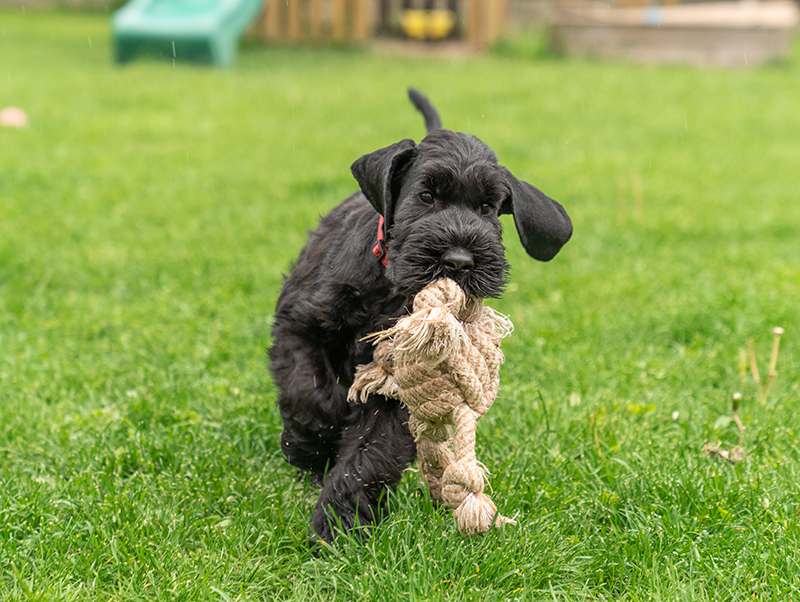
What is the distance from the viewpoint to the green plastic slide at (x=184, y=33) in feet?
42.8

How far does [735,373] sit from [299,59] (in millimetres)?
11778

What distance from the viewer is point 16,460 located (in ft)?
9.84

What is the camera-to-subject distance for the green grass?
245cm

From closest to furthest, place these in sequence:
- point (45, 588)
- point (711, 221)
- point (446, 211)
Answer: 1. point (45, 588)
2. point (446, 211)
3. point (711, 221)

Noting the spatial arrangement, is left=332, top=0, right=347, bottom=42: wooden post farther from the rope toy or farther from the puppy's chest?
the rope toy

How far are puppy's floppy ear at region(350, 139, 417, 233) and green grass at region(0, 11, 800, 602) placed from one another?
3.11 feet

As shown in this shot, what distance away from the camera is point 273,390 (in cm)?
358

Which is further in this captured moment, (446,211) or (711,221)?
(711,221)

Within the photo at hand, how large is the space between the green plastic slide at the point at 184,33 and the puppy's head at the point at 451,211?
11516 millimetres

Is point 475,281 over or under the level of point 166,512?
over

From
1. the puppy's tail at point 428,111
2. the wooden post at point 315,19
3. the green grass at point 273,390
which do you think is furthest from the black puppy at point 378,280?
the wooden post at point 315,19

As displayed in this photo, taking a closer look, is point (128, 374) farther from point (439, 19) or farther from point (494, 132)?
point (439, 19)

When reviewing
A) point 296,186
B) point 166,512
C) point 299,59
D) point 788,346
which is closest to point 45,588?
point 166,512

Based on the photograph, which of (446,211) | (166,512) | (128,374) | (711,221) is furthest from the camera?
(711,221)
